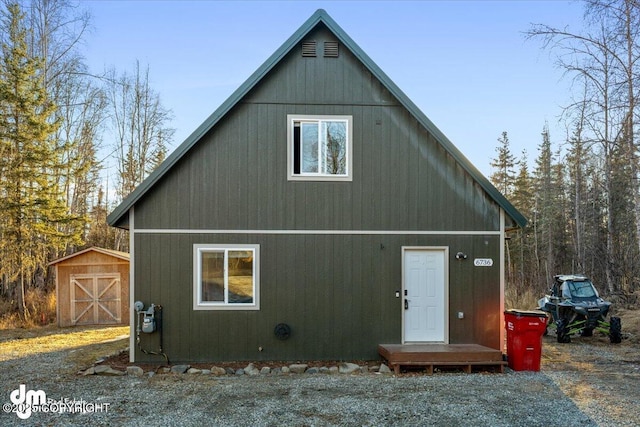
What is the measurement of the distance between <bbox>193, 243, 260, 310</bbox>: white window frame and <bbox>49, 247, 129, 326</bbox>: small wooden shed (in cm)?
704

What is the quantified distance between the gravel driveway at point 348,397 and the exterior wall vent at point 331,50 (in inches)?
235

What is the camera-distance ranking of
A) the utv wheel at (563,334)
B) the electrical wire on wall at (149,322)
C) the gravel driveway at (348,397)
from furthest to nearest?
the utv wheel at (563,334) < the electrical wire on wall at (149,322) < the gravel driveway at (348,397)

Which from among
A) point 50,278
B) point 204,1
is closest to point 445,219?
point 204,1

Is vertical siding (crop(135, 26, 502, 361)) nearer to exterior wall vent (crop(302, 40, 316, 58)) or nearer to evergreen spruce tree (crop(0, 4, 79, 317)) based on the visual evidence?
exterior wall vent (crop(302, 40, 316, 58))

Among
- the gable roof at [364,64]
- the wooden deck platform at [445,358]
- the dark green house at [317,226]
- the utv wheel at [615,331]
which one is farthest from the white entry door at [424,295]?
the utv wheel at [615,331]

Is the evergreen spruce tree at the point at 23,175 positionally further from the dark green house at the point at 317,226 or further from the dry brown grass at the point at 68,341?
the dark green house at the point at 317,226

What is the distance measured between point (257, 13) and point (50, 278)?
13463mm

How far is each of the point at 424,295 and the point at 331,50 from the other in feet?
16.8

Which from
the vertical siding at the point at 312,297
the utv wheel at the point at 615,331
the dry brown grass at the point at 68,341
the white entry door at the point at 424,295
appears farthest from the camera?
the utv wheel at the point at 615,331

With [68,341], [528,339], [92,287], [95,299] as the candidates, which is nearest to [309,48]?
[528,339]

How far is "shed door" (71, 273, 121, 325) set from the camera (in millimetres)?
14578

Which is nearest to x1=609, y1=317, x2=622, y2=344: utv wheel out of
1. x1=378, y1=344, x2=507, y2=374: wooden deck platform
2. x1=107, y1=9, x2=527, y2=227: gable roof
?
x1=107, y1=9, x2=527, y2=227: gable roof

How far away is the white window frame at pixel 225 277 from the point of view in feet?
28.2

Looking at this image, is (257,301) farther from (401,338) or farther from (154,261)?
(401,338)
